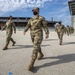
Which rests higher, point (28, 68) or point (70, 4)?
point (28, 68)

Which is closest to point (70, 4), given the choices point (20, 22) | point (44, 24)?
point (20, 22)

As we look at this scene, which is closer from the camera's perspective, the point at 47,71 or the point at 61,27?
the point at 47,71

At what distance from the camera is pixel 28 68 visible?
6.12 m

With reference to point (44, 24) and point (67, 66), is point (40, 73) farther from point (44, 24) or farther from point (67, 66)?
point (44, 24)

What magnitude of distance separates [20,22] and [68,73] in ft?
251

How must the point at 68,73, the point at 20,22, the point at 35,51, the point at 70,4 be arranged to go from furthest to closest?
1. the point at 20,22
2. the point at 70,4
3. the point at 35,51
4. the point at 68,73

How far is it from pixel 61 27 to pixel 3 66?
927cm

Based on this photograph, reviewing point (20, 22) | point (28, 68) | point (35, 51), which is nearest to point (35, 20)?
point (35, 51)

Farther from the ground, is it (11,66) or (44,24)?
(44,24)

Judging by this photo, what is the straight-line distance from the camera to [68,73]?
5.83 m

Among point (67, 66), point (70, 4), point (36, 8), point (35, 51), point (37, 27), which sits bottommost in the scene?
point (70, 4)

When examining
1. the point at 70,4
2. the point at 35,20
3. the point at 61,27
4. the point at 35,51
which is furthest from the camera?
the point at 70,4

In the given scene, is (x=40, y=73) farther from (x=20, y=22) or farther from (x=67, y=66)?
(x=20, y=22)

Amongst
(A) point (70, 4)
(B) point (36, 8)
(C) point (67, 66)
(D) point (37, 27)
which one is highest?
(B) point (36, 8)
